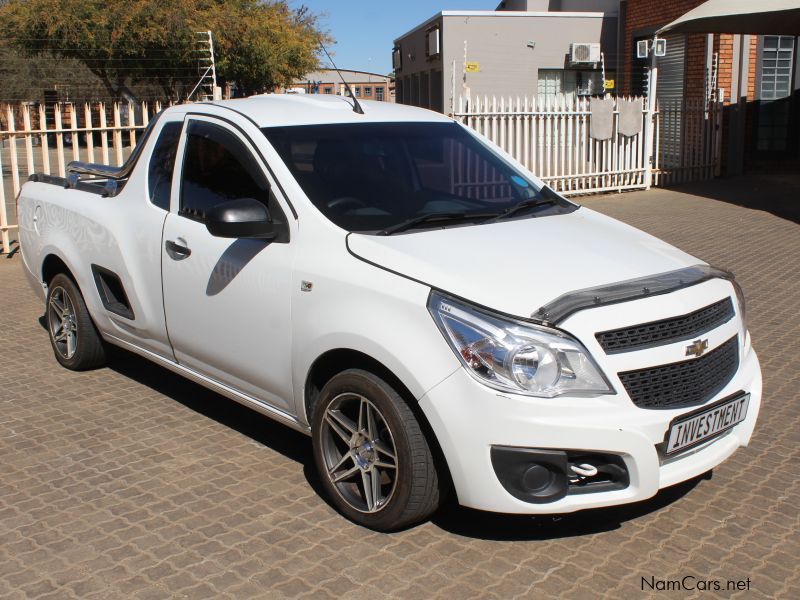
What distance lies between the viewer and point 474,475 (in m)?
3.38

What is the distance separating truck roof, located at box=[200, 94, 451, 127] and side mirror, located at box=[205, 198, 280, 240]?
2.07ft

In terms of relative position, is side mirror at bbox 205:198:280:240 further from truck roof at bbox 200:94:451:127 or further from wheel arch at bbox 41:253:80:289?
wheel arch at bbox 41:253:80:289

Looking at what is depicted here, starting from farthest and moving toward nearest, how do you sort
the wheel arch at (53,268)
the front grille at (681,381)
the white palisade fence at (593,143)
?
1. the white palisade fence at (593,143)
2. the wheel arch at (53,268)
3. the front grille at (681,381)

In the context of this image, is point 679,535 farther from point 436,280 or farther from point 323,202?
point 323,202

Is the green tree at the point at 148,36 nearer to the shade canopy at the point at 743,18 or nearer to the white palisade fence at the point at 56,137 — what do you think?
the white palisade fence at the point at 56,137

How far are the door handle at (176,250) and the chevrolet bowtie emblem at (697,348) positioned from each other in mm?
2599

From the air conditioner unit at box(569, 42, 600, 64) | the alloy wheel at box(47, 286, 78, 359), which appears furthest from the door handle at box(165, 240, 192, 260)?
the air conditioner unit at box(569, 42, 600, 64)

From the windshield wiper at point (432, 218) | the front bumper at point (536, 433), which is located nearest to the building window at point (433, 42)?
the windshield wiper at point (432, 218)

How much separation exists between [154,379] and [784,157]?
16.2m

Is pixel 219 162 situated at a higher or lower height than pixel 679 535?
higher

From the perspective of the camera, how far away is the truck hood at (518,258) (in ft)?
11.4

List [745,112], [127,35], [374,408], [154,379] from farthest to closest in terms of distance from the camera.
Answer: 1. [127,35]
2. [745,112]
3. [154,379]
4. [374,408]

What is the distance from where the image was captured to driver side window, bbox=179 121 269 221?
447 cm

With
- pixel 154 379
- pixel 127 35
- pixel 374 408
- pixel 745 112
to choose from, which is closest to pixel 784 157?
pixel 745 112
